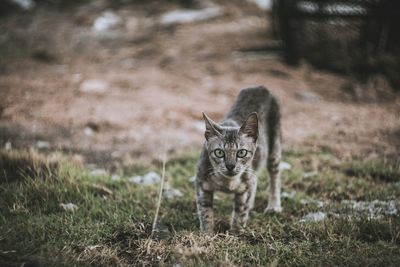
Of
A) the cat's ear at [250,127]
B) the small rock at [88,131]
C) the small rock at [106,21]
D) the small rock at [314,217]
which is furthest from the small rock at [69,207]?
the small rock at [106,21]

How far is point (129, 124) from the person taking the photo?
7004 millimetres

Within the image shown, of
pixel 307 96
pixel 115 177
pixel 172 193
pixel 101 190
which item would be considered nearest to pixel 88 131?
pixel 115 177

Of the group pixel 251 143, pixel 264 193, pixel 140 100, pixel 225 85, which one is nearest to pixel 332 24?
pixel 225 85

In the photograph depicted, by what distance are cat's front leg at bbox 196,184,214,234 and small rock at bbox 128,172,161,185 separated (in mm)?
1243

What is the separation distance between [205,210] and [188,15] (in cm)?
1288

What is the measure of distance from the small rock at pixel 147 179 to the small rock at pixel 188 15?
1095 cm

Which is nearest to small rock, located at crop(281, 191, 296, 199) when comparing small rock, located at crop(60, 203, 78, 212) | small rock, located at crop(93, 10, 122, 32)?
small rock, located at crop(60, 203, 78, 212)

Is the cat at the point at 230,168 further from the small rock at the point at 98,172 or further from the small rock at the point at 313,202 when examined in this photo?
the small rock at the point at 98,172

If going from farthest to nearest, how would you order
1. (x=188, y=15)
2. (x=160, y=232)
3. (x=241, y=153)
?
1. (x=188, y=15)
2. (x=241, y=153)
3. (x=160, y=232)

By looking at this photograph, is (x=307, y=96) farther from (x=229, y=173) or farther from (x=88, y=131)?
(x=229, y=173)

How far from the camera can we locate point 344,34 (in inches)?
367

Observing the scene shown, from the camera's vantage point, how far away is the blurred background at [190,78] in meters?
6.29

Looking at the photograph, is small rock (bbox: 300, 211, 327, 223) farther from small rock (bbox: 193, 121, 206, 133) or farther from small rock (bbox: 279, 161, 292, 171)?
small rock (bbox: 193, 121, 206, 133)

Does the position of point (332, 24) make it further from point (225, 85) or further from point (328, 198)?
point (328, 198)
